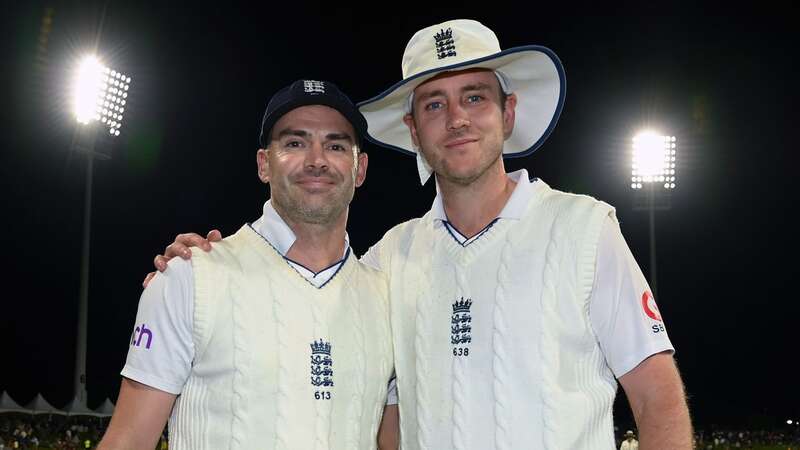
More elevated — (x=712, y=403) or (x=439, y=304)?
(x=439, y=304)

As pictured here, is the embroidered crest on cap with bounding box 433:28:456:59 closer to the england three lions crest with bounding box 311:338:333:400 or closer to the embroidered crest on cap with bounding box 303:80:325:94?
the embroidered crest on cap with bounding box 303:80:325:94

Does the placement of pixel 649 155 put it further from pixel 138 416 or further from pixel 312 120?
pixel 138 416

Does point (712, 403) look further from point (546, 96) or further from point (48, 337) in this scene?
point (546, 96)

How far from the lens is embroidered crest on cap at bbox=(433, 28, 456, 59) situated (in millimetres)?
4164

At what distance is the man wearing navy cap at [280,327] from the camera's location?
3688 millimetres

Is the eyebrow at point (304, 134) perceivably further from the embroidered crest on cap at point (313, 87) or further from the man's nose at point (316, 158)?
the embroidered crest on cap at point (313, 87)

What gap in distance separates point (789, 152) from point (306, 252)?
28953 millimetres

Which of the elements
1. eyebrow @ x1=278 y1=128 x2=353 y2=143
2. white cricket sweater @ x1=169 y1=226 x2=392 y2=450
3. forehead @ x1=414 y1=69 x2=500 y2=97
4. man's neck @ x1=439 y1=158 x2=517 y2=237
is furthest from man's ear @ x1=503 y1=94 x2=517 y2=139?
white cricket sweater @ x1=169 y1=226 x2=392 y2=450

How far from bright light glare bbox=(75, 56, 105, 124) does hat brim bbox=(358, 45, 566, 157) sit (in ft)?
53.7

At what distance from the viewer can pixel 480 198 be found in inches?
164

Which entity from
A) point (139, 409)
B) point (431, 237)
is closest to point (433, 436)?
point (431, 237)

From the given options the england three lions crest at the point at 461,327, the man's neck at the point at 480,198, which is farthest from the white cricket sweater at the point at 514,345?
the man's neck at the point at 480,198

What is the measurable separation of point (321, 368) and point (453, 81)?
1.53 metres

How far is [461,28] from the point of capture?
14.0 ft
